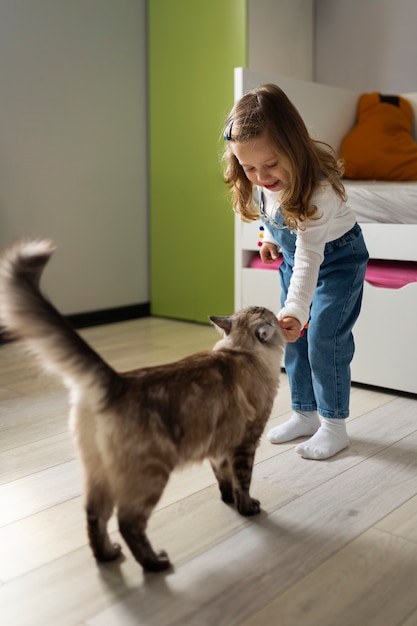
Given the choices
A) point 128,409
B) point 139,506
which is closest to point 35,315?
point 128,409

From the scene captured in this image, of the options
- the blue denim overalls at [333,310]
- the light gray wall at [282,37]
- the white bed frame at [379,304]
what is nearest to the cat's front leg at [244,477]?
the blue denim overalls at [333,310]

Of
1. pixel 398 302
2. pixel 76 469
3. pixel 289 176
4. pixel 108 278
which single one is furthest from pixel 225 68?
pixel 76 469

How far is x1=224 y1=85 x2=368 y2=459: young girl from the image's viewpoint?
125 cm

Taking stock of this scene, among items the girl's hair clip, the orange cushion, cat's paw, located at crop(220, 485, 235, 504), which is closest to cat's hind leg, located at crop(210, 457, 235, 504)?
cat's paw, located at crop(220, 485, 235, 504)

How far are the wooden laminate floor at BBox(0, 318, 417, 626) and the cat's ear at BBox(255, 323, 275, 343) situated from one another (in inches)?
13.2

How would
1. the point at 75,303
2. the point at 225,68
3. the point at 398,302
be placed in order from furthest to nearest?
1. the point at 75,303
2. the point at 225,68
3. the point at 398,302

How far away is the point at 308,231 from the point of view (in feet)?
4.37

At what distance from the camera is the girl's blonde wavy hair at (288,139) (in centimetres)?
123

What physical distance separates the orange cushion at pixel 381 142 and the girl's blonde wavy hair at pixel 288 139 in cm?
119

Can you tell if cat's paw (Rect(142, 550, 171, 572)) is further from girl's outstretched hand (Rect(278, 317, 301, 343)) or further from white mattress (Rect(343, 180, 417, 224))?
white mattress (Rect(343, 180, 417, 224))

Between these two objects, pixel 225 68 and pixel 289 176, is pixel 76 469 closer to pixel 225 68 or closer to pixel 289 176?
pixel 289 176

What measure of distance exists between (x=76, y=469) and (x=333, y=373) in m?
0.64

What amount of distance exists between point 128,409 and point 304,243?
62 centimetres

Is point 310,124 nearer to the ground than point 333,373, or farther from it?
farther from it
